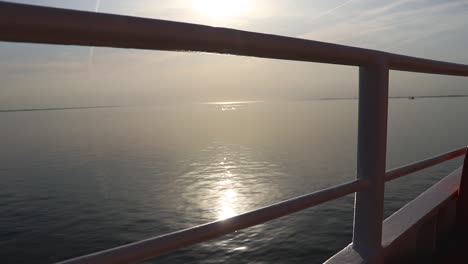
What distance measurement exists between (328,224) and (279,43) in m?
15.8

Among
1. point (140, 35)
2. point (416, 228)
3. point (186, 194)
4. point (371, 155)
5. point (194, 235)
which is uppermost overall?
point (140, 35)

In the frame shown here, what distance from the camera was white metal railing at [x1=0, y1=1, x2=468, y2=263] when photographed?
1.83ft

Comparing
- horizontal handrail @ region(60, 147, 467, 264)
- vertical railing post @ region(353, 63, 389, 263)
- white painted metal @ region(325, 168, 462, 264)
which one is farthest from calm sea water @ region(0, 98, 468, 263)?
horizontal handrail @ region(60, 147, 467, 264)

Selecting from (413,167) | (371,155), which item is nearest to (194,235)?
(371,155)

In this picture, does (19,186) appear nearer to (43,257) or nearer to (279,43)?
(43,257)

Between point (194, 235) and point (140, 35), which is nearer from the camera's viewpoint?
point (140, 35)

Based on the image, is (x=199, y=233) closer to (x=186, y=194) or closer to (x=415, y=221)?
(x=415, y=221)

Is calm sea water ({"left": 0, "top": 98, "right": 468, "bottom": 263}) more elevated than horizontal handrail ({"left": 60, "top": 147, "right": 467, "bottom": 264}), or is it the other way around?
horizontal handrail ({"left": 60, "top": 147, "right": 467, "bottom": 264})

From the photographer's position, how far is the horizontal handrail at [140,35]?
0.53 metres

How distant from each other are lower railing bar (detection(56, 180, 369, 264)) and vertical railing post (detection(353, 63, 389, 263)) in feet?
0.59

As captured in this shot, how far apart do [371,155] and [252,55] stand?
0.68m

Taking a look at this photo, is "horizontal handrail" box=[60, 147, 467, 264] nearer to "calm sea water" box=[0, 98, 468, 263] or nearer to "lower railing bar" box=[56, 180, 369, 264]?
"lower railing bar" box=[56, 180, 369, 264]

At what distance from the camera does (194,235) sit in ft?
2.71

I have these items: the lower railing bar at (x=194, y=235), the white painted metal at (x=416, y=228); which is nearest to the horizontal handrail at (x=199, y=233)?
the lower railing bar at (x=194, y=235)
